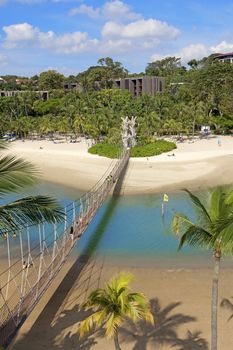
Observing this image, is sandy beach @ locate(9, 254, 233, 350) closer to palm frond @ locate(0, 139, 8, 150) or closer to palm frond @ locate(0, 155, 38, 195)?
palm frond @ locate(0, 155, 38, 195)

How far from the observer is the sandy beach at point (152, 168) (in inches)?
1203

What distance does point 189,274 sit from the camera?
49.6 feet

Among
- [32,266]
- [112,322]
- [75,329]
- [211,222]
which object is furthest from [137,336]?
[211,222]

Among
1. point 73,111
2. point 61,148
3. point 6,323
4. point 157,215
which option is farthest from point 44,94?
point 6,323

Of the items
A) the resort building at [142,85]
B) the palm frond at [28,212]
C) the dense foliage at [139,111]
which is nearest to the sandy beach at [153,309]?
the palm frond at [28,212]

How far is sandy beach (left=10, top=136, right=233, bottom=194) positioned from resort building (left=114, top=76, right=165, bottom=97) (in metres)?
41.6

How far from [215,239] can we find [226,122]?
47.0 meters

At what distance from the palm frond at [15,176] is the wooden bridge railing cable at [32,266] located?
55cm

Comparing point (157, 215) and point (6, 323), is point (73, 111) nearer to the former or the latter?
point (157, 215)

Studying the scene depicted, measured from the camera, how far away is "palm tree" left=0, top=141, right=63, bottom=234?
5.11m

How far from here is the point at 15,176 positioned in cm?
513

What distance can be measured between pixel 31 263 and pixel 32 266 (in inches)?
18.1

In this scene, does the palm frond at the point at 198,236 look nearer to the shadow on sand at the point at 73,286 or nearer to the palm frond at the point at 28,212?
the palm frond at the point at 28,212

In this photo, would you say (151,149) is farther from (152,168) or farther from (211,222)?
(211,222)
